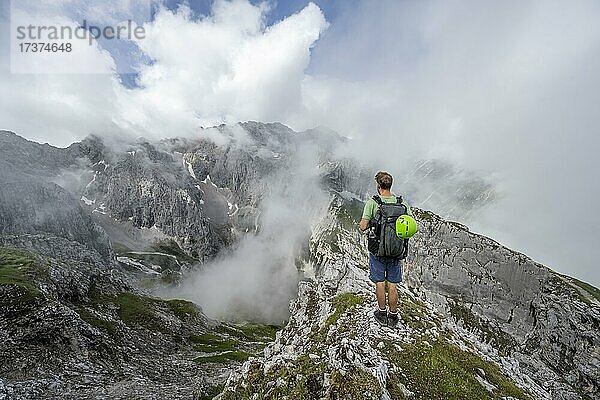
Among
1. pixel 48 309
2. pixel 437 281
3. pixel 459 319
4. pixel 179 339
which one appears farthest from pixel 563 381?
pixel 48 309

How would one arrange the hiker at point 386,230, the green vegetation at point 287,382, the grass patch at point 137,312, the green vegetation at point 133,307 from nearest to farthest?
the green vegetation at point 287,382 → the hiker at point 386,230 → the green vegetation at point 133,307 → the grass patch at point 137,312

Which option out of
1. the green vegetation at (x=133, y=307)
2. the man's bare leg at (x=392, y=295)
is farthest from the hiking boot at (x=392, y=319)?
the green vegetation at (x=133, y=307)

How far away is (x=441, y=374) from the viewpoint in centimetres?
1381

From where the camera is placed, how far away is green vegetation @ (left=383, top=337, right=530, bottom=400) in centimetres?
1280

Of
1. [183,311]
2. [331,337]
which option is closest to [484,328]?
[183,311]

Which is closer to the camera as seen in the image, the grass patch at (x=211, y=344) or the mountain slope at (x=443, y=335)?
the mountain slope at (x=443, y=335)

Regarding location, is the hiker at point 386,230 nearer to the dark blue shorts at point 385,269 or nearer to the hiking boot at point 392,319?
the dark blue shorts at point 385,269

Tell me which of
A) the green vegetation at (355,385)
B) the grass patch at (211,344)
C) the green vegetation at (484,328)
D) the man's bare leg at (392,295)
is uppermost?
the man's bare leg at (392,295)

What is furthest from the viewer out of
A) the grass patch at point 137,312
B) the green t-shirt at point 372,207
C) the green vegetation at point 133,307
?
the grass patch at point 137,312

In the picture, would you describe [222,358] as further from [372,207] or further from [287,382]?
[372,207]

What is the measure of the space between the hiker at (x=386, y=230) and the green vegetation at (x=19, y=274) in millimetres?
49789

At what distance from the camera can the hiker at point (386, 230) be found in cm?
1393

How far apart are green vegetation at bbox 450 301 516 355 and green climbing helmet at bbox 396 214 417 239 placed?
119505 mm

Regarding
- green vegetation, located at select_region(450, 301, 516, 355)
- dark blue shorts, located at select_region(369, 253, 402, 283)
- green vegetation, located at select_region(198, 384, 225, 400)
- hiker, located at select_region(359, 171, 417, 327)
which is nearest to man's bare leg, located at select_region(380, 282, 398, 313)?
hiker, located at select_region(359, 171, 417, 327)
